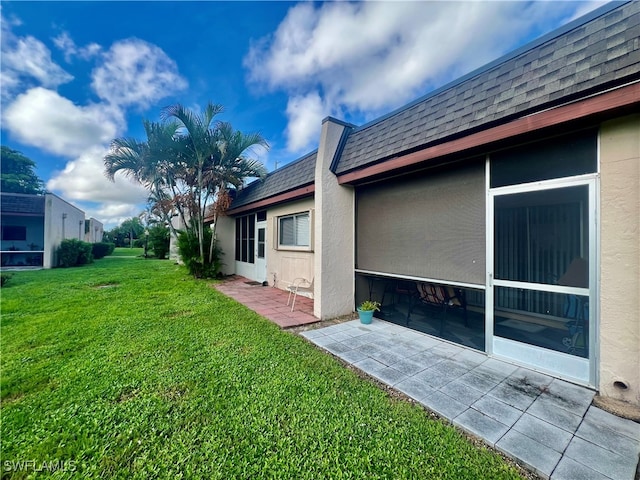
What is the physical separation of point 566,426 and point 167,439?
3417 mm

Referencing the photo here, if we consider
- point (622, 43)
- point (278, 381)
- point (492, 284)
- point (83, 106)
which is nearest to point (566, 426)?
point (492, 284)

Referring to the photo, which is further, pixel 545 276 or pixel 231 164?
pixel 231 164

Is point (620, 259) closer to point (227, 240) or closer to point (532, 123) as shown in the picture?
point (532, 123)

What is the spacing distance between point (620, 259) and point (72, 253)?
2127cm

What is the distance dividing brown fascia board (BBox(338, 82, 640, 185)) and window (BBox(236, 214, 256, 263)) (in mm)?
7153

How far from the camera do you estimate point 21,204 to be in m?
14.0

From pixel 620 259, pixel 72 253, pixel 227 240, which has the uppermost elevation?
pixel 227 240

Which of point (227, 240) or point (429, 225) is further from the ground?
point (429, 225)

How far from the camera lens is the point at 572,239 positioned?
9.34ft

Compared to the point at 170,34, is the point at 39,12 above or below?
below

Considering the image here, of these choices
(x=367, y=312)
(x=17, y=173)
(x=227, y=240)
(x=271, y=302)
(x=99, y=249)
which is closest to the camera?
(x=367, y=312)

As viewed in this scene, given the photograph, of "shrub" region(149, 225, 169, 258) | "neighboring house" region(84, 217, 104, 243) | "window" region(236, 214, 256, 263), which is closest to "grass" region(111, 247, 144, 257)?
"neighboring house" region(84, 217, 104, 243)

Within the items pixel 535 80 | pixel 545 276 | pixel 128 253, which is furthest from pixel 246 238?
pixel 128 253

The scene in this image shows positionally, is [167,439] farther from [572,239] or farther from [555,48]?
[555,48]
